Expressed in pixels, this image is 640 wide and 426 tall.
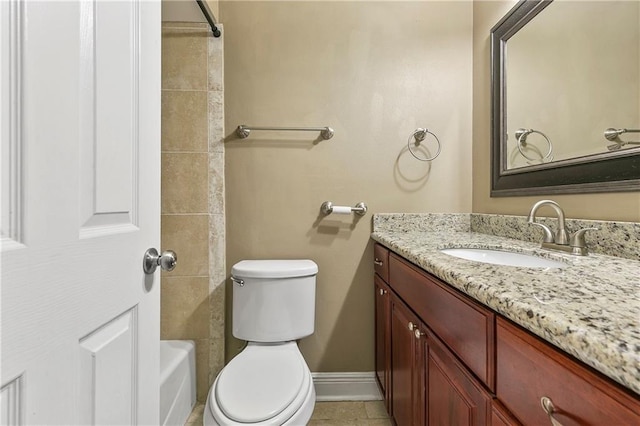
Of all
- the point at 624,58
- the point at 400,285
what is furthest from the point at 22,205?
the point at 624,58

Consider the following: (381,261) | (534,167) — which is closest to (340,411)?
(381,261)

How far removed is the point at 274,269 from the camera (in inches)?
56.6

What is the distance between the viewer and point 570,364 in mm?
408

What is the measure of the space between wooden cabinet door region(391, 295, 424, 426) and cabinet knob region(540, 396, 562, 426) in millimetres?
526

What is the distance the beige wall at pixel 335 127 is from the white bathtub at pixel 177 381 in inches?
8.5

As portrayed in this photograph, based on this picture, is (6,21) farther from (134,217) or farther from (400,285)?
(400,285)

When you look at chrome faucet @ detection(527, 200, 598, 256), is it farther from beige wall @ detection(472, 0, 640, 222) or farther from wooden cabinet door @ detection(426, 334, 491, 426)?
wooden cabinet door @ detection(426, 334, 491, 426)

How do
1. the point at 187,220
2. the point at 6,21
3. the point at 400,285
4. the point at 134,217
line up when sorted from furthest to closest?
the point at 187,220
the point at 400,285
the point at 134,217
the point at 6,21

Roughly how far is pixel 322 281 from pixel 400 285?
0.59 m

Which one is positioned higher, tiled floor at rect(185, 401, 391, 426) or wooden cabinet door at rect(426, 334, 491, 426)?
wooden cabinet door at rect(426, 334, 491, 426)

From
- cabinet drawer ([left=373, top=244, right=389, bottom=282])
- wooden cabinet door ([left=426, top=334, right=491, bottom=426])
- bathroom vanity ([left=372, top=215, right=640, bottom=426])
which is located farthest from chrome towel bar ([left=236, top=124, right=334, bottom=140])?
wooden cabinet door ([left=426, top=334, right=491, bottom=426])

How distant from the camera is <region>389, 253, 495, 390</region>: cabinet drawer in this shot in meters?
0.61

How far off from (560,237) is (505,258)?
0.18 m

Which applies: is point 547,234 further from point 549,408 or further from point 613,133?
point 549,408
